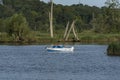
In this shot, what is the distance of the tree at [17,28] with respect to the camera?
419 feet

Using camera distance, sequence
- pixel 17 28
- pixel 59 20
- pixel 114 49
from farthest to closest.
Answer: pixel 59 20 < pixel 17 28 < pixel 114 49

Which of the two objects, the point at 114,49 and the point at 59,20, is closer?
the point at 114,49

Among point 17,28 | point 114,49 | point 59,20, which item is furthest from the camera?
point 59,20

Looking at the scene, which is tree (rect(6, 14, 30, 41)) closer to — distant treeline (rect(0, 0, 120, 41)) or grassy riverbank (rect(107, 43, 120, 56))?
distant treeline (rect(0, 0, 120, 41))

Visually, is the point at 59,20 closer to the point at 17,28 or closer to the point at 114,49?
the point at 17,28

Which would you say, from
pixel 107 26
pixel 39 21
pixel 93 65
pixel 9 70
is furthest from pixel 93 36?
pixel 9 70

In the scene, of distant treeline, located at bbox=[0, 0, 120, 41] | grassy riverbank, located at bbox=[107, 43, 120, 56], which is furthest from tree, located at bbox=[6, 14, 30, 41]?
grassy riverbank, located at bbox=[107, 43, 120, 56]

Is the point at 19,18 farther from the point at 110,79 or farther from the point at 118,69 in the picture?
the point at 110,79

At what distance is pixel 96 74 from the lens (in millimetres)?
49844

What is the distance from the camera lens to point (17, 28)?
421ft

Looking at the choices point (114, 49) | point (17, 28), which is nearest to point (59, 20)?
point (17, 28)

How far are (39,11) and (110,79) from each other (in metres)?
155

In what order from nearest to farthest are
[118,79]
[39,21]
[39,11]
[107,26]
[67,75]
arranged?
[118,79], [67,75], [107,26], [39,21], [39,11]

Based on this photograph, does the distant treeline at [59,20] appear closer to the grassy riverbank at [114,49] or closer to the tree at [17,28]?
the tree at [17,28]
